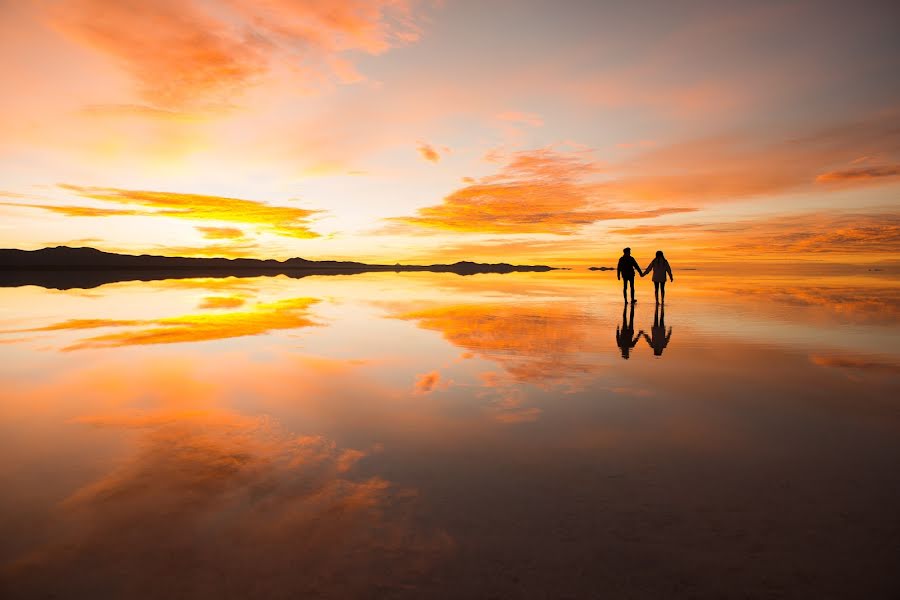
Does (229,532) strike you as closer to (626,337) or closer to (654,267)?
(626,337)

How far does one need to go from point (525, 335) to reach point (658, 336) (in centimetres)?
364

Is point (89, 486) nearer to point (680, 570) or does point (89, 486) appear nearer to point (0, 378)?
point (680, 570)

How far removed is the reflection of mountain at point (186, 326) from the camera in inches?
536

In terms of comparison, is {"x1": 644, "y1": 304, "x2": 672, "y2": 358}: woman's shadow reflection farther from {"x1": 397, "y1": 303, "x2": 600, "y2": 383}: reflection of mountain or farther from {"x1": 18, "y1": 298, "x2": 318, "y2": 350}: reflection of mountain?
{"x1": 18, "y1": 298, "x2": 318, "y2": 350}: reflection of mountain

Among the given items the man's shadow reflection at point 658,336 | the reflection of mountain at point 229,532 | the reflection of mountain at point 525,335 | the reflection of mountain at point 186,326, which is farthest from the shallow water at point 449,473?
the reflection of mountain at point 186,326

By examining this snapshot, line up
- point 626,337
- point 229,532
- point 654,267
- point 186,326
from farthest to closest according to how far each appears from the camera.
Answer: point 654,267 < point 186,326 < point 626,337 < point 229,532

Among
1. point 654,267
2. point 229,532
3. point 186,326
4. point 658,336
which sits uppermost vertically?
point 654,267

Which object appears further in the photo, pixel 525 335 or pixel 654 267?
pixel 654 267

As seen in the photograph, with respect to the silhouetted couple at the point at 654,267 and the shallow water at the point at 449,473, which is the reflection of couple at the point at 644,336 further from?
the silhouetted couple at the point at 654,267

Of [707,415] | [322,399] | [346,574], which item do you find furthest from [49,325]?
[707,415]

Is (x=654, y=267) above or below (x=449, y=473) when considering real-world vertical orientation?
above

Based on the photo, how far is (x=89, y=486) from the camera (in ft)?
16.5

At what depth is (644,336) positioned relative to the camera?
47.0ft

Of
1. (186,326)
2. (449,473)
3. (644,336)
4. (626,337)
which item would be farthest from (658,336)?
(186,326)
